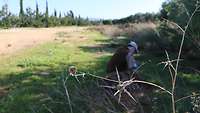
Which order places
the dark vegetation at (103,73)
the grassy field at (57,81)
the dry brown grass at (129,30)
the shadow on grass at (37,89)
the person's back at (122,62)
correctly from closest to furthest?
the dark vegetation at (103,73) < the grassy field at (57,81) < the shadow on grass at (37,89) < the person's back at (122,62) < the dry brown grass at (129,30)

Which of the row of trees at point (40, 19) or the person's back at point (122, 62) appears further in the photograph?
the row of trees at point (40, 19)

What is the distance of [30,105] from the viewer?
9.80 metres

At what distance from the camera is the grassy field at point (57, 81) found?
661cm

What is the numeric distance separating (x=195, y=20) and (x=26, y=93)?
4.99m

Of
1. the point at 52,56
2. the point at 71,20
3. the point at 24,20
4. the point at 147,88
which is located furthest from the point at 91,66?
the point at 71,20

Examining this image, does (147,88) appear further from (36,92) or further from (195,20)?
(195,20)

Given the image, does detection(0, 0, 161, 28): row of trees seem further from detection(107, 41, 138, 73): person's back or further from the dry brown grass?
detection(107, 41, 138, 73): person's back

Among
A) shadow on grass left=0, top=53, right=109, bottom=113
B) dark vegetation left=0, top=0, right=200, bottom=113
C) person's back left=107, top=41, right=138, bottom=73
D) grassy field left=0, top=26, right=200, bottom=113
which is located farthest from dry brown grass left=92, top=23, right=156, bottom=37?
person's back left=107, top=41, right=138, bottom=73

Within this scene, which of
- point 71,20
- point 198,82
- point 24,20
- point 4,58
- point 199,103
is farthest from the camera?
point 71,20

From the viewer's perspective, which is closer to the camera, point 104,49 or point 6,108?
point 6,108

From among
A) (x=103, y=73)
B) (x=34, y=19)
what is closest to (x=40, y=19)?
(x=34, y=19)

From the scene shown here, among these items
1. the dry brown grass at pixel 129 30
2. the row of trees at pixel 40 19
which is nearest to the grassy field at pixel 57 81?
the dry brown grass at pixel 129 30

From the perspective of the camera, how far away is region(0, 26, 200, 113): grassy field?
6.61 metres

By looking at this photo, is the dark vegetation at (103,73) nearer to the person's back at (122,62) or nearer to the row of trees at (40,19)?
the person's back at (122,62)
